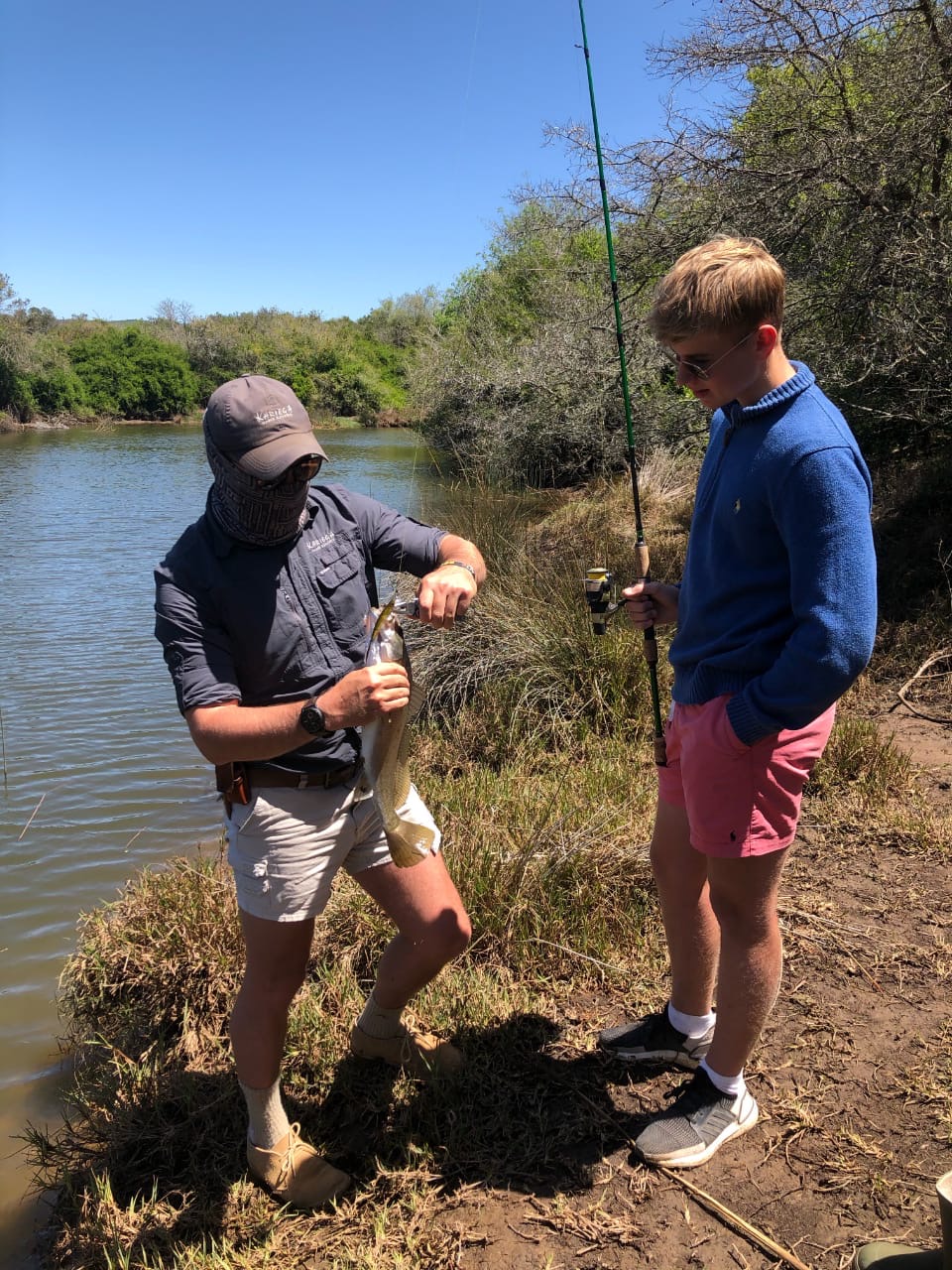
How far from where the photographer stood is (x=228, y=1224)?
254 cm

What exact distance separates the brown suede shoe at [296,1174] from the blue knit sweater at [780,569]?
5.56 feet

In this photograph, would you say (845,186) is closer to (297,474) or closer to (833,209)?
(833,209)

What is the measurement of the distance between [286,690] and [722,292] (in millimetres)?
1469

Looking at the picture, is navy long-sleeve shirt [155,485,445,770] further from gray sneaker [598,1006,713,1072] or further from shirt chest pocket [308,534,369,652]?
gray sneaker [598,1006,713,1072]

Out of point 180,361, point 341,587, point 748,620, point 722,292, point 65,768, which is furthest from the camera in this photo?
point 180,361

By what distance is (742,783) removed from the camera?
2240 millimetres

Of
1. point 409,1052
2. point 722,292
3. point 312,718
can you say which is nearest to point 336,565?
point 312,718

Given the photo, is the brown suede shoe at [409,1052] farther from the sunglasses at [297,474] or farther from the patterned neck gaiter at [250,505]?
the sunglasses at [297,474]

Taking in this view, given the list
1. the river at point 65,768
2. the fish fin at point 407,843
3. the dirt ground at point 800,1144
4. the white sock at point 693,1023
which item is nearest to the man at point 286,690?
the fish fin at point 407,843

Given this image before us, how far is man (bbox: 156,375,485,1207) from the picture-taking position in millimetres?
2223

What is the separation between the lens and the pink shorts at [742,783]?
2.24 m

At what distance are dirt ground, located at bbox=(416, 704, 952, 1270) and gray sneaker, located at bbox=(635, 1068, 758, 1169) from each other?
45 millimetres

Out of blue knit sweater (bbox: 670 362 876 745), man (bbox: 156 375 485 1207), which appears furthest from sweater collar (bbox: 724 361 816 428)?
man (bbox: 156 375 485 1207)

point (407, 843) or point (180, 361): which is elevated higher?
point (180, 361)
